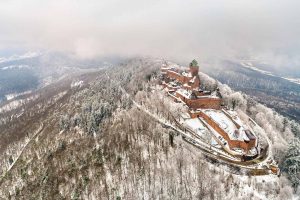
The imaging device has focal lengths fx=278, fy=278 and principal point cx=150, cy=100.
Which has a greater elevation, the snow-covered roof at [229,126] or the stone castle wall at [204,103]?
the stone castle wall at [204,103]

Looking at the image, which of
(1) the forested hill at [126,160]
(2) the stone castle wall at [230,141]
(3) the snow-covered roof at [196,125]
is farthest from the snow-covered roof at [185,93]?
(2) the stone castle wall at [230,141]

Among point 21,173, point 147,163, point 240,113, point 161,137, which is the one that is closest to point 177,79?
point 240,113

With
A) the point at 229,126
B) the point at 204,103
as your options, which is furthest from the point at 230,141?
the point at 204,103

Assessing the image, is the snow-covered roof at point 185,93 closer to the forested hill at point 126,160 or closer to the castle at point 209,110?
the castle at point 209,110

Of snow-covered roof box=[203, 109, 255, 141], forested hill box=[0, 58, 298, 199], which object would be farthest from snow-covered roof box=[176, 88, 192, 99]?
snow-covered roof box=[203, 109, 255, 141]

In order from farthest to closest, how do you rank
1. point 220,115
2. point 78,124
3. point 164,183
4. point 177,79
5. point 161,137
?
1. point 177,79
2. point 78,124
3. point 220,115
4. point 161,137
5. point 164,183

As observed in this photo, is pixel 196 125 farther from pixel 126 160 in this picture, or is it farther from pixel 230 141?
pixel 126 160

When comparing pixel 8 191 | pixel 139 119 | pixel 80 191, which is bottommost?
pixel 8 191

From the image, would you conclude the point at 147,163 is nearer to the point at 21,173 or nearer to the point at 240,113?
the point at 240,113
